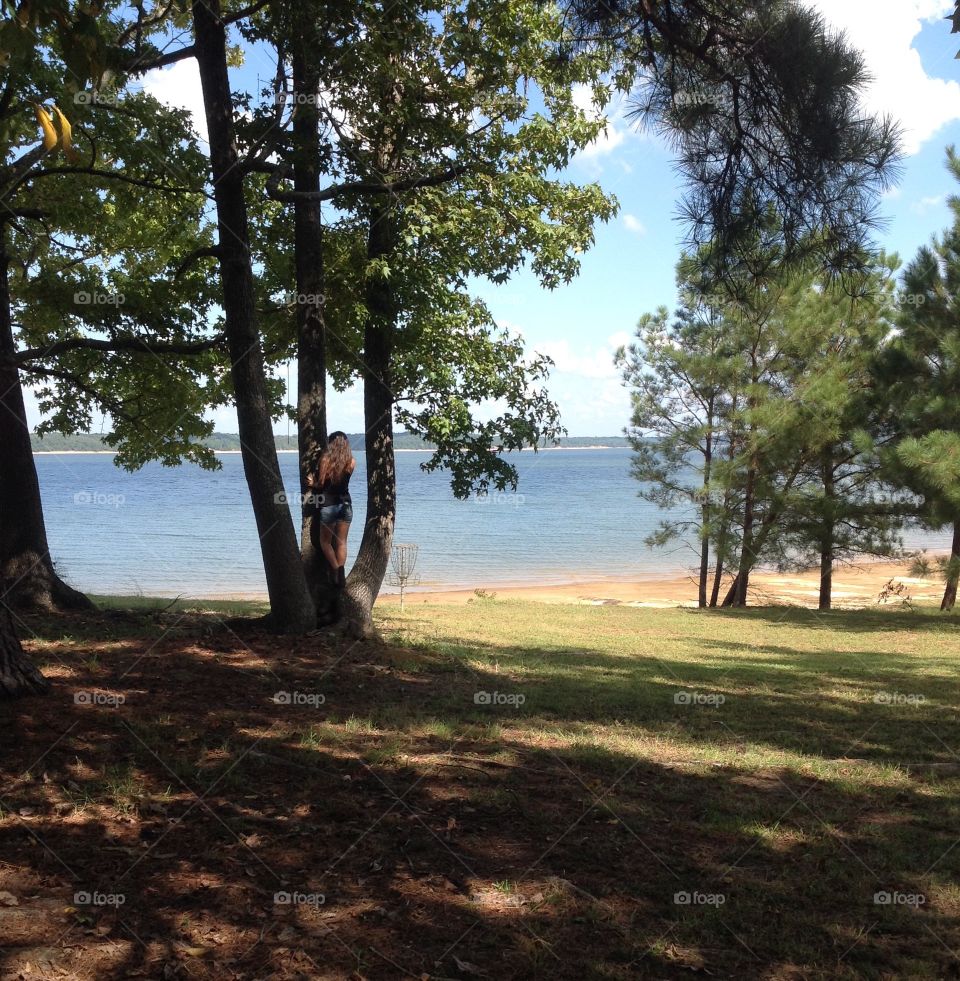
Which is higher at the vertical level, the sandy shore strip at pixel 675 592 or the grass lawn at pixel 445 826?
the grass lawn at pixel 445 826

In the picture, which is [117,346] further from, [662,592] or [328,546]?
[662,592]

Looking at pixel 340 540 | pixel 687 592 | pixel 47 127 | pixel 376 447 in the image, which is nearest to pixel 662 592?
pixel 687 592

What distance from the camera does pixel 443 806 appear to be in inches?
170

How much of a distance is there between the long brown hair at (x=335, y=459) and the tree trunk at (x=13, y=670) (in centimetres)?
379

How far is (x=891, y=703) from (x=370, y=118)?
279 inches

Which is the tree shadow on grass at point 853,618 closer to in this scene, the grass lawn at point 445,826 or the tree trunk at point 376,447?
the grass lawn at point 445,826

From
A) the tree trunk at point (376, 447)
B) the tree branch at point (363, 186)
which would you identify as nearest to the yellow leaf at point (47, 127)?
the tree branch at point (363, 186)

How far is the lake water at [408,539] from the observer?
2801 centimetres

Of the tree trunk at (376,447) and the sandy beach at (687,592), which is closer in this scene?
the tree trunk at (376,447)

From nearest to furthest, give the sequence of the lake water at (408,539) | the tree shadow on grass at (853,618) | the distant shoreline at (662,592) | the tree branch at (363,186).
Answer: the tree branch at (363,186), the tree shadow on grass at (853,618), the distant shoreline at (662,592), the lake water at (408,539)

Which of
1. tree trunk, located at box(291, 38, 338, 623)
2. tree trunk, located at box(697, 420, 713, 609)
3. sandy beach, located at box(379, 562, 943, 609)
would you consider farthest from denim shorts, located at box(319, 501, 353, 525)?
tree trunk, located at box(697, 420, 713, 609)

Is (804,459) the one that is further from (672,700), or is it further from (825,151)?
(825,151)

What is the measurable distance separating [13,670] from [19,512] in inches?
180

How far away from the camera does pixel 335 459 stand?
8695 millimetres
